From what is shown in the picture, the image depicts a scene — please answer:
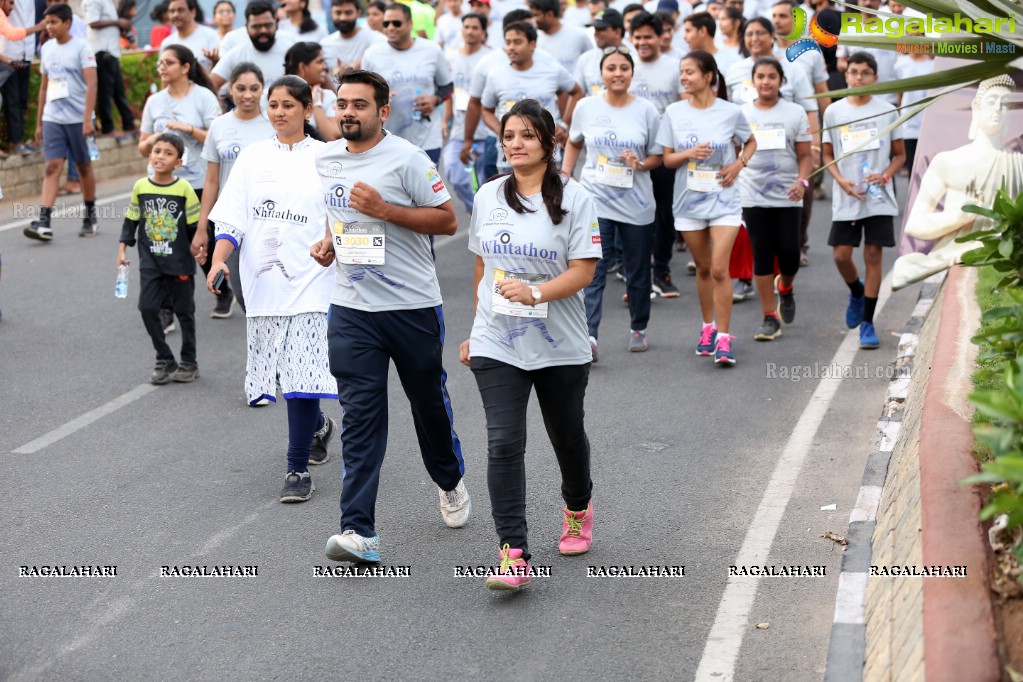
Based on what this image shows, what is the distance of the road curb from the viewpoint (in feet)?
15.3

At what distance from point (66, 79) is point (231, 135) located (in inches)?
222

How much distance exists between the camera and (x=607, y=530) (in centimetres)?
621

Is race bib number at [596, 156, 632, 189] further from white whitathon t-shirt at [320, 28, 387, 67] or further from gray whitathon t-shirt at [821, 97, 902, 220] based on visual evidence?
white whitathon t-shirt at [320, 28, 387, 67]

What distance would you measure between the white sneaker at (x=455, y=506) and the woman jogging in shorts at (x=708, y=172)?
3.37 metres

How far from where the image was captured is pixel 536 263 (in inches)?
219

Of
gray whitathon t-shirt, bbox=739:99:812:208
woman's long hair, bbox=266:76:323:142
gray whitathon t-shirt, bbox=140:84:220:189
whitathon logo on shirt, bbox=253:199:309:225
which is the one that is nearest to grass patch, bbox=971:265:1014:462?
gray whitathon t-shirt, bbox=739:99:812:208

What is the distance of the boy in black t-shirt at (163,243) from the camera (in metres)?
8.78

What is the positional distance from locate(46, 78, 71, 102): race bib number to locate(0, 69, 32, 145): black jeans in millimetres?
1978

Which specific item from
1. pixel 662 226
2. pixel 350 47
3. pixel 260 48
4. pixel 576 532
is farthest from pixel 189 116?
pixel 576 532

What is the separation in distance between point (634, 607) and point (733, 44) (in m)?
8.81

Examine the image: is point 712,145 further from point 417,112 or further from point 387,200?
point 387,200

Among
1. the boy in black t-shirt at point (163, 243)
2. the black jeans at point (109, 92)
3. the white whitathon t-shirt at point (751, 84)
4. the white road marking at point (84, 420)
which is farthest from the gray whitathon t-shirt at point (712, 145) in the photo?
the black jeans at point (109, 92)

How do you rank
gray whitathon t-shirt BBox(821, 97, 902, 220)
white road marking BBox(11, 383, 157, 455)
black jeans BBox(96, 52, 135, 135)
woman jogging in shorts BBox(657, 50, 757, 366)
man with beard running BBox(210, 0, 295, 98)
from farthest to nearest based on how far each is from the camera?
black jeans BBox(96, 52, 135, 135)
man with beard running BBox(210, 0, 295, 98)
gray whitathon t-shirt BBox(821, 97, 902, 220)
woman jogging in shorts BBox(657, 50, 757, 366)
white road marking BBox(11, 383, 157, 455)

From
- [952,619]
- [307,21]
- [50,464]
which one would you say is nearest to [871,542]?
[952,619]
